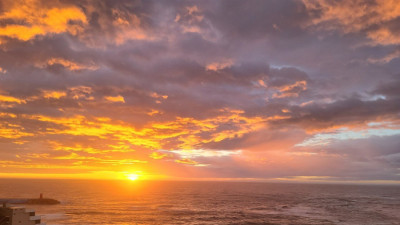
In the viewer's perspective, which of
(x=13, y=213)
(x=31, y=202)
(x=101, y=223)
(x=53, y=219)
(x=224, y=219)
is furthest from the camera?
(x=31, y=202)

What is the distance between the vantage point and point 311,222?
216 ft

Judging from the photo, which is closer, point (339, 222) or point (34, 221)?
point (34, 221)

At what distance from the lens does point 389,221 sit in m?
68.4

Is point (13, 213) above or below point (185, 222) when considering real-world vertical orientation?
above

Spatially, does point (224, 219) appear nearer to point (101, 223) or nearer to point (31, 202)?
point (101, 223)

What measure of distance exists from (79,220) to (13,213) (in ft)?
115

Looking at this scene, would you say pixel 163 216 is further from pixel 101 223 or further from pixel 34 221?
pixel 34 221

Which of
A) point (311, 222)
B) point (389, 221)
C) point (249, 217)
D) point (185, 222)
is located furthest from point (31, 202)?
point (389, 221)

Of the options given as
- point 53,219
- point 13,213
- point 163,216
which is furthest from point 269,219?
point 13,213

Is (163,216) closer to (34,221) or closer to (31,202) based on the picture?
(34,221)

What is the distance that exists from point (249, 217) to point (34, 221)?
52.8m

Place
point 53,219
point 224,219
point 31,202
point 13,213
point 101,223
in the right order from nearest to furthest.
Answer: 1. point 13,213
2. point 101,223
3. point 53,219
4. point 224,219
5. point 31,202

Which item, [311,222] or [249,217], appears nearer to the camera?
[311,222]

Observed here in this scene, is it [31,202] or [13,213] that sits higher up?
[13,213]
